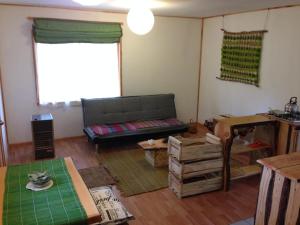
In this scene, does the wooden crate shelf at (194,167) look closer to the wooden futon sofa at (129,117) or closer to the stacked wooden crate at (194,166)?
the stacked wooden crate at (194,166)

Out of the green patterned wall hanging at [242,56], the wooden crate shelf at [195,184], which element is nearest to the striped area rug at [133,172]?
the wooden crate shelf at [195,184]

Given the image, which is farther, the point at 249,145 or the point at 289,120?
the point at 249,145

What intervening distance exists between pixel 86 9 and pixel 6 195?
10.8ft

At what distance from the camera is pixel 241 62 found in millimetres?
4414

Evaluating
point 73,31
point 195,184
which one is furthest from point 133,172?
point 73,31

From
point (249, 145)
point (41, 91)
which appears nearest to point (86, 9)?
point (41, 91)

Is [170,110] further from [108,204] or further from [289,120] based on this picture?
[108,204]

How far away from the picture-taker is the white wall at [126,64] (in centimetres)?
408

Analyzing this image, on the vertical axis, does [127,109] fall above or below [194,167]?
above

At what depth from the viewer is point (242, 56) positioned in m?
4.38

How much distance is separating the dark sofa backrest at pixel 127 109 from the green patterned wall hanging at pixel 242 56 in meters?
1.12

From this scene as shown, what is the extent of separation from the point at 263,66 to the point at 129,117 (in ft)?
7.35

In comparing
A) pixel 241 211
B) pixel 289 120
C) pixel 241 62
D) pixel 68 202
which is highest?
pixel 241 62

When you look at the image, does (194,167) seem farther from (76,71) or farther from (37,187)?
(76,71)
